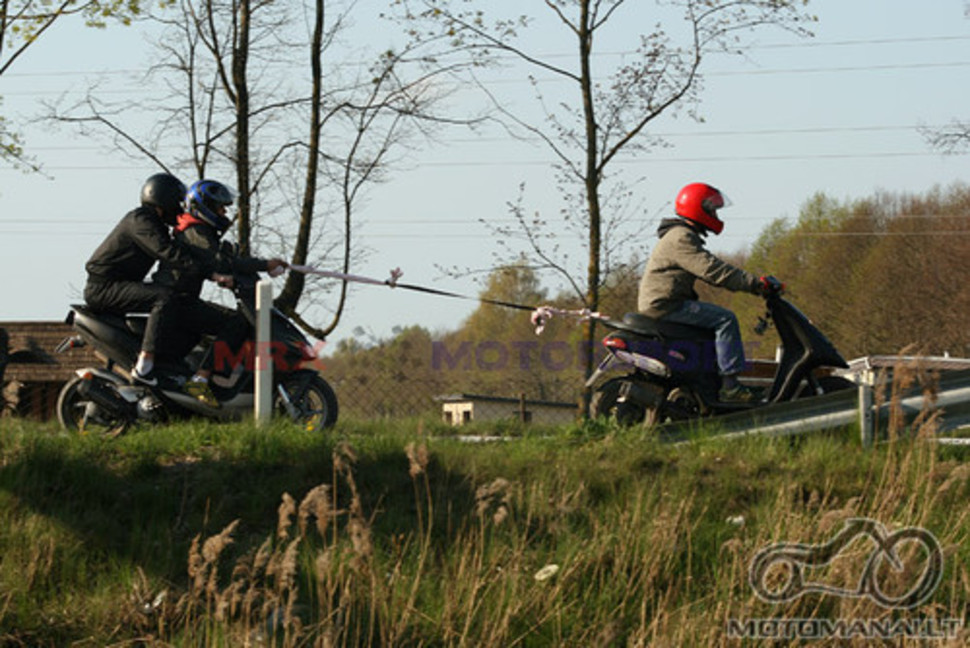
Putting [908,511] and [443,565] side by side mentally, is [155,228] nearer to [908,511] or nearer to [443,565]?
[443,565]

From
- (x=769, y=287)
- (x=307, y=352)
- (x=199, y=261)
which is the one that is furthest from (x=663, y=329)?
(x=199, y=261)

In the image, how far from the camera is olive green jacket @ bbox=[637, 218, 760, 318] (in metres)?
10.1

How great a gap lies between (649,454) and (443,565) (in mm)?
1778

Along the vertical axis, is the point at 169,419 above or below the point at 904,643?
above

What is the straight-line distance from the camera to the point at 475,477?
7777 mm

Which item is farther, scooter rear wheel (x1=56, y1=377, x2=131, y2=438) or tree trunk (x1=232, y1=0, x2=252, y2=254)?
tree trunk (x1=232, y1=0, x2=252, y2=254)

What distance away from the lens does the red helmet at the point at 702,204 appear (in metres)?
10.5

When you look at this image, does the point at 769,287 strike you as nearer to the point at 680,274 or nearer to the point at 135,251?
the point at 680,274

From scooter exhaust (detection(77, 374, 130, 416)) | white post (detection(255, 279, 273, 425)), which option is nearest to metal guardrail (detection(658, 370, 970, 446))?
white post (detection(255, 279, 273, 425))

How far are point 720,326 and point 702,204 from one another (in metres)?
0.97

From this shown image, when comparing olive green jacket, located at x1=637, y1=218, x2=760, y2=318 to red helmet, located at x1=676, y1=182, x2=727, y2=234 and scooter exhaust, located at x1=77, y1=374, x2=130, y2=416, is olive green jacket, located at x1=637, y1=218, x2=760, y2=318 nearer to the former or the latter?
red helmet, located at x1=676, y1=182, x2=727, y2=234

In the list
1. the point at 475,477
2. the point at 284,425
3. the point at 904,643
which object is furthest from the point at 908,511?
the point at 284,425

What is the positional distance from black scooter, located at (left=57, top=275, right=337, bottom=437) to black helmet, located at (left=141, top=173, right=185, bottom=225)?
70cm

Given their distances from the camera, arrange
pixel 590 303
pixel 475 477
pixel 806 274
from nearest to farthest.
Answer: pixel 475 477, pixel 590 303, pixel 806 274
